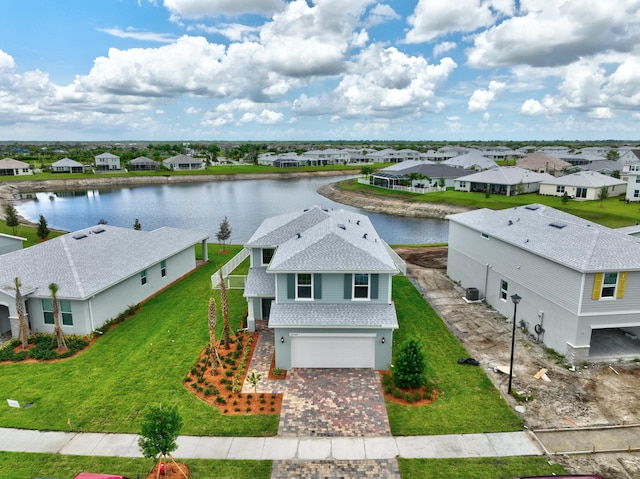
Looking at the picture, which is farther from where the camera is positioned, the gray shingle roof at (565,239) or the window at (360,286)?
the window at (360,286)

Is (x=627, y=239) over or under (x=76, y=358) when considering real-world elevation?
over

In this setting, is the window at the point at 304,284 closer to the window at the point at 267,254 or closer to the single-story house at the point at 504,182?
the window at the point at 267,254

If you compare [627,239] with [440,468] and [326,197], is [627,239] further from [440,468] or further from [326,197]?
[326,197]

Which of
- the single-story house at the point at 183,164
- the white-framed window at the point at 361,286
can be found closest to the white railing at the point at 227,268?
the white-framed window at the point at 361,286

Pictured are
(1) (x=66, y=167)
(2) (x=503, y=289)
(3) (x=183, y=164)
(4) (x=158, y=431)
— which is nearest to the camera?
(4) (x=158, y=431)

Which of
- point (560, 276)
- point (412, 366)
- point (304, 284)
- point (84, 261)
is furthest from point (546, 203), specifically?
point (84, 261)

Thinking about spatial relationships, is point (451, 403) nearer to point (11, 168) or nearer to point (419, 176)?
point (419, 176)

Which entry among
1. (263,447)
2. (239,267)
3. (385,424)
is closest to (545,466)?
(385,424)
